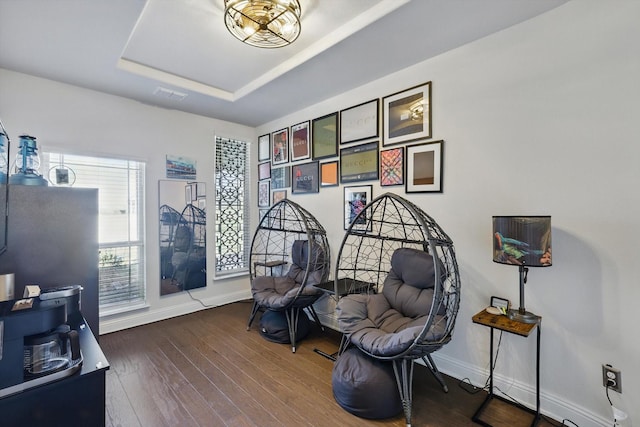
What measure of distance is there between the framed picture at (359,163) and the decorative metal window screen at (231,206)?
1834 millimetres

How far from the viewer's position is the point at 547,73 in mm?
1954

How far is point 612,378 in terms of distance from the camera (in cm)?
173

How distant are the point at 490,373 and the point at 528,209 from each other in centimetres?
120

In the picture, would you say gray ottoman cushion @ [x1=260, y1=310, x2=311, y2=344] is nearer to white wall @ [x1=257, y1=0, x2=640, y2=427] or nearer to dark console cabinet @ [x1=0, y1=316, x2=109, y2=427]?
white wall @ [x1=257, y1=0, x2=640, y2=427]

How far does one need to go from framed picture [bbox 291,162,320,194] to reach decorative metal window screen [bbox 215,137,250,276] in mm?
979

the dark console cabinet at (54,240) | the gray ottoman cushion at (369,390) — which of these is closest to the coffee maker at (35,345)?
the dark console cabinet at (54,240)

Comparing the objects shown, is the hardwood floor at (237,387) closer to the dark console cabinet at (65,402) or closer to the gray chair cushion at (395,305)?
the gray chair cushion at (395,305)

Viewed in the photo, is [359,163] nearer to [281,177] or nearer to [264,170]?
[281,177]

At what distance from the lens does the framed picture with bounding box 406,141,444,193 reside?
2490 mm

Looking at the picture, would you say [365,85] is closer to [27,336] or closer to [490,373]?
[490,373]

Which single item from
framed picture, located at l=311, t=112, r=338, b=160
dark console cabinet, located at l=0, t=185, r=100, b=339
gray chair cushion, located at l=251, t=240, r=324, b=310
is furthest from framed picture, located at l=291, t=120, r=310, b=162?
dark console cabinet, located at l=0, t=185, r=100, b=339

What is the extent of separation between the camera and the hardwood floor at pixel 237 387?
6.36 feet

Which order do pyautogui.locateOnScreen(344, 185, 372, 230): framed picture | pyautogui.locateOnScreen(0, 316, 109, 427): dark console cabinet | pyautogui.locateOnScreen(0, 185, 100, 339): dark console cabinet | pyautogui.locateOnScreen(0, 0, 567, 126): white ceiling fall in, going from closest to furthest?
pyautogui.locateOnScreen(0, 316, 109, 427): dark console cabinet, pyautogui.locateOnScreen(0, 185, 100, 339): dark console cabinet, pyautogui.locateOnScreen(0, 0, 567, 126): white ceiling, pyautogui.locateOnScreen(344, 185, 372, 230): framed picture

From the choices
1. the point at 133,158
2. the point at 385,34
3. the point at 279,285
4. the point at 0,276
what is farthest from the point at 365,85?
the point at 0,276
